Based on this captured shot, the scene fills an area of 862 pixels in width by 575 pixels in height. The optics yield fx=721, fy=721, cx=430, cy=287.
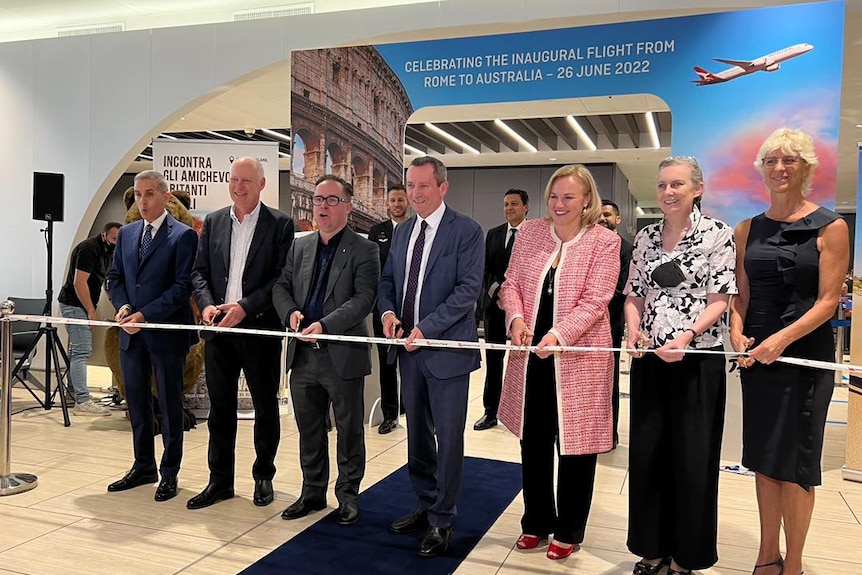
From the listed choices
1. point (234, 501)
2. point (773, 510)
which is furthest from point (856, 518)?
point (234, 501)

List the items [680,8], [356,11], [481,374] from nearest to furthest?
[680,8], [356,11], [481,374]

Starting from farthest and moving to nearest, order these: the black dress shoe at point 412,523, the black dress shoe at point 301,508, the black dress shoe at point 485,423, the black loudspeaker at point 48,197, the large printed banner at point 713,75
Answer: the black loudspeaker at point 48,197 → the black dress shoe at point 485,423 → the large printed banner at point 713,75 → the black dress shoe at point 301,508 → the black dress shoe at point 412,523

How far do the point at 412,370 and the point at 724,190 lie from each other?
8.80 feet

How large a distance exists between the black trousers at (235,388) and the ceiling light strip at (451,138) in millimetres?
7606

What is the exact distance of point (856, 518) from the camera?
157 inches

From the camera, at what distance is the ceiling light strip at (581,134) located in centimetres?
1060

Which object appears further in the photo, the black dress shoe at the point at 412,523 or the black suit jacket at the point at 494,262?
the black suit jacket at the point at 494,262

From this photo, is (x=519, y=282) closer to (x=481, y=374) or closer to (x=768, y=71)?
(x=768, y=71)

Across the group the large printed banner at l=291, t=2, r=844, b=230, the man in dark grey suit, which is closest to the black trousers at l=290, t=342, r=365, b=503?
the man in dark grey suit

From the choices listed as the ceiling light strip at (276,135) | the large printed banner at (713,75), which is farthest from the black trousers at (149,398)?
the ceiling light strip at (276,135)

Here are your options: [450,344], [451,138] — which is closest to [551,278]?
[450,344]

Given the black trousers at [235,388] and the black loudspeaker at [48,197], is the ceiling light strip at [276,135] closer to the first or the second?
the black loudspeaker at [48,197]

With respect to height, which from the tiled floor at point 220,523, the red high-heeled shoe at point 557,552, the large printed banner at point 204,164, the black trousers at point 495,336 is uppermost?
the large printed banner at point 204,164

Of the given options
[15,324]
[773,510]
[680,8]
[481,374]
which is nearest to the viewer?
[773,510]
